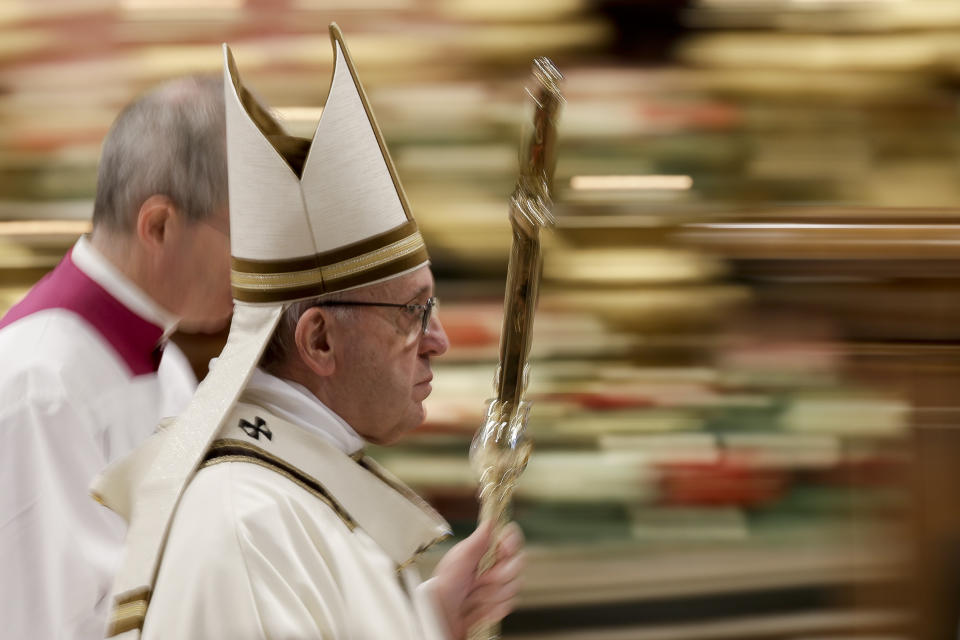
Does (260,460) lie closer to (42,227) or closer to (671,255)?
(671,255)

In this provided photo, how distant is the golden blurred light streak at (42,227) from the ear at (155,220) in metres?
1.38

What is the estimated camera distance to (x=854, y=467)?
314 centimetres

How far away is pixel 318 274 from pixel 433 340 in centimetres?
19

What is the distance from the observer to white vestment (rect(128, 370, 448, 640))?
1.32m

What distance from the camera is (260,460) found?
1436mm

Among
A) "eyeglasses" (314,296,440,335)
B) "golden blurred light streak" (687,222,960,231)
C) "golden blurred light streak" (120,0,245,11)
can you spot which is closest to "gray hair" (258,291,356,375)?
"eyeglasses" (314,296,440,335)

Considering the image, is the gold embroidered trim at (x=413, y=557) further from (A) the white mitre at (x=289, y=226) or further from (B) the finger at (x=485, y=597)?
(A) the white mitre at (x=289, y=226)

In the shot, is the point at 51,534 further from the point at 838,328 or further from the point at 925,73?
the point at 925,73

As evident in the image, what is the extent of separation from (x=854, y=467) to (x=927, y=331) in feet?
1.25

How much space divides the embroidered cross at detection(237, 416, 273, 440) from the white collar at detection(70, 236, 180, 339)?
65 centimetres

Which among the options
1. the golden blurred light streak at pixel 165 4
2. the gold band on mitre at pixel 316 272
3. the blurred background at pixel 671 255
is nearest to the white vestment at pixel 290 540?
the gold band on mitre at pixel 316 272

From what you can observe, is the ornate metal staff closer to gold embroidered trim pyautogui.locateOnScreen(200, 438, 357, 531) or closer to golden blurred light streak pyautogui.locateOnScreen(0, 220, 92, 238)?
gold embroidered trim pyautogui.locateOnScreen(200, 438, 357, 531)

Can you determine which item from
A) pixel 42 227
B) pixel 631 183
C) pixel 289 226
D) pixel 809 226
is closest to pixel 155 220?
pixel 289 226

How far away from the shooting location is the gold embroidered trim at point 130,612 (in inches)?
53.8
